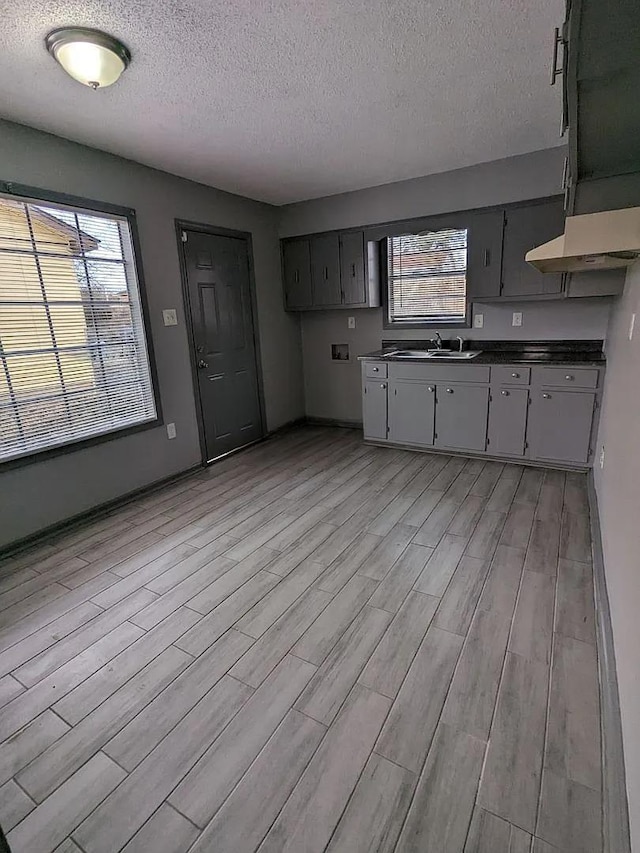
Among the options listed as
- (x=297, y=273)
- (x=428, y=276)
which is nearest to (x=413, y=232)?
(x=428, y=276)

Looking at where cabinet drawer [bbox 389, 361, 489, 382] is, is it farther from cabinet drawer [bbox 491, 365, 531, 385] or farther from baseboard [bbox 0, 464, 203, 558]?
baseboard [bbox 0, 464, 203, 558]

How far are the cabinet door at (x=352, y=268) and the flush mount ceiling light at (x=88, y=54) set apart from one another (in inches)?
105

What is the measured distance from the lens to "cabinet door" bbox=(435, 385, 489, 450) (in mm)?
3684

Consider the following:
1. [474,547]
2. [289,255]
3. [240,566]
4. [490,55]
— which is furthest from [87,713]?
Answer: [289,255]

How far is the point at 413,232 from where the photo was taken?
4051 millimetres

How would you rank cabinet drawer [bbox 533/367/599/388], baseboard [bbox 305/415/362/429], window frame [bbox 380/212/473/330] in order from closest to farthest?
cabinet drawer [bbox 533/367/599/388] < window frame [bbox 380/212/473/330] < baseboard [bbox 305/415/362/429]

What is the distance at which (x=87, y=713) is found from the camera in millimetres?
1544

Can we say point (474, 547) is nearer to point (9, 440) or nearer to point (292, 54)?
point (292, 54)

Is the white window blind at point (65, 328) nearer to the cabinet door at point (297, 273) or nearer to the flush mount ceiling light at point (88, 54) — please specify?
the flush mount ceiling light at point (88, 54)

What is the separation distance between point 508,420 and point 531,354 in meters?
0.67

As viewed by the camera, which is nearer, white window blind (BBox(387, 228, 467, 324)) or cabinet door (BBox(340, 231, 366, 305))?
white window blind (BBox(387, 228, 467, 324))

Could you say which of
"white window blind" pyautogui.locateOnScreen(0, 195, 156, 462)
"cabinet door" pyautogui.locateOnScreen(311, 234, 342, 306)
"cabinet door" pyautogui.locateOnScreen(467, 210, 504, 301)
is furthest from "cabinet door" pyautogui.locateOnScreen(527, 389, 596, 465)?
"white window blind" pyautogui.locateOnScreen(0, 195, 156, 462)

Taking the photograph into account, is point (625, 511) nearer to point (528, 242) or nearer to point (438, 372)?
point (438, 372)

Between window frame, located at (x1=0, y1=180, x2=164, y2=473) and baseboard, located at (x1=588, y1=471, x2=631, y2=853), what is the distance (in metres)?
3.12
